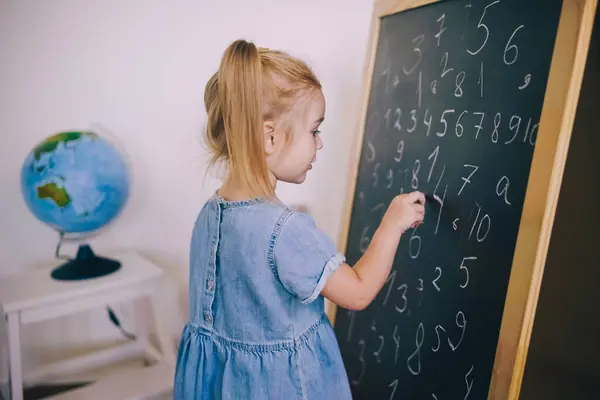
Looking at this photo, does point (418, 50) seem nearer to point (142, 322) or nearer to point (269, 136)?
point (269, 136)

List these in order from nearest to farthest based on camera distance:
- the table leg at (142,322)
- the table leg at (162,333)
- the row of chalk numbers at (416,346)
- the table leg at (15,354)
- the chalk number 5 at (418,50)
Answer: the row of chalk numbers at (416,346), the chalk number 5 at (418,50), the table leg at (15,354), the table leg at (162,333), the table leg at (142,322)

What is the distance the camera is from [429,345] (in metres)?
1.08

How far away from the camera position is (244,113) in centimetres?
84

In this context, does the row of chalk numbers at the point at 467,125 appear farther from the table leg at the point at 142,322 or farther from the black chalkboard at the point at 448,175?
the table leg at the point at 142,322

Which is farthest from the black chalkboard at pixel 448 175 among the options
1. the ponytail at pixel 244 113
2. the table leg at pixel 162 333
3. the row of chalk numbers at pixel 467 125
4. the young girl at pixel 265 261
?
the table leg at pixel 162 333

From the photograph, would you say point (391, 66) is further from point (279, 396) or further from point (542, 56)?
point (279, 396)

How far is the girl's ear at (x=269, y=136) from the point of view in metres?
0.89

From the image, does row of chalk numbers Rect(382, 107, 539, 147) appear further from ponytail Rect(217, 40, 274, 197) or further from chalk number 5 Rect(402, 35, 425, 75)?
ponytail Rect(217, 40, 274, 197)

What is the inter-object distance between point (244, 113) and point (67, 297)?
83 centimetres

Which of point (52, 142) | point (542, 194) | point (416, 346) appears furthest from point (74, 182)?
point (542, 194)

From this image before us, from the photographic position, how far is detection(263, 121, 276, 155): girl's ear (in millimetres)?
887

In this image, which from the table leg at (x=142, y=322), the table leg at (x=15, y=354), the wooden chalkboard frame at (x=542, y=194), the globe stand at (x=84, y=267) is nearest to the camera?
the wooden chalkboard frame at (x=542, y=194)

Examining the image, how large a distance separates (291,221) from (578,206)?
0.51m

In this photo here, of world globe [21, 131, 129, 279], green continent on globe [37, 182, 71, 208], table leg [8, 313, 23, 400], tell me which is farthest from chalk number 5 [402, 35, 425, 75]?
table leg [8, 313, 23, 400]
